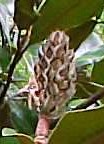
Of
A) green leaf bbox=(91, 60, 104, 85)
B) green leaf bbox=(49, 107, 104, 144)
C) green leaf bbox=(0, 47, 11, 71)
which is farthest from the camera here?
green leaf bbox=(0, 47, 11, 71)

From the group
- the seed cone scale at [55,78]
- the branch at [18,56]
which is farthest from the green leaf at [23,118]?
the seed cone scale at [55,78]

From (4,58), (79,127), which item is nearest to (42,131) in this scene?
(79,127)

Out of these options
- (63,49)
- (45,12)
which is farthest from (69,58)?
(45,12)

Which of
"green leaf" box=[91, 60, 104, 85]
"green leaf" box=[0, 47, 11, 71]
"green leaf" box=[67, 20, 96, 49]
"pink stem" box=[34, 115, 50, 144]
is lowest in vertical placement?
"pink stem" box=[34, 115, 50, 144]

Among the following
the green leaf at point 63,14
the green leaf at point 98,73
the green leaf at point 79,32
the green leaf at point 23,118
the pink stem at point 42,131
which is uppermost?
the green leaf at point 63,14

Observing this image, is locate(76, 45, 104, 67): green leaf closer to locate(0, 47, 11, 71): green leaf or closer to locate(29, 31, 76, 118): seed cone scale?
locate(0, 47, 11, 71): green leaf

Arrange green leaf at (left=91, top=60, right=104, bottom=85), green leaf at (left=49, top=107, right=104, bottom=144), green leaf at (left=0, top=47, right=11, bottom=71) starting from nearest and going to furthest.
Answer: green leaf at (left=49, top=107, right=104, bottom=144) < green leaf at (left=91, top=60, right=104, bottom=85) < green leaf at (left=0, top=47, right=11, bottom=71)

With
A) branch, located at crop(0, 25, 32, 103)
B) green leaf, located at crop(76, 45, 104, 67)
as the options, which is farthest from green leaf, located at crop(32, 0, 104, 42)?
green leaf, located at crop(76, 45, 104, 67)

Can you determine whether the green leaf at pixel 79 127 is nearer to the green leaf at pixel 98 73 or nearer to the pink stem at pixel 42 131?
the pink stem at pixel 42 131
